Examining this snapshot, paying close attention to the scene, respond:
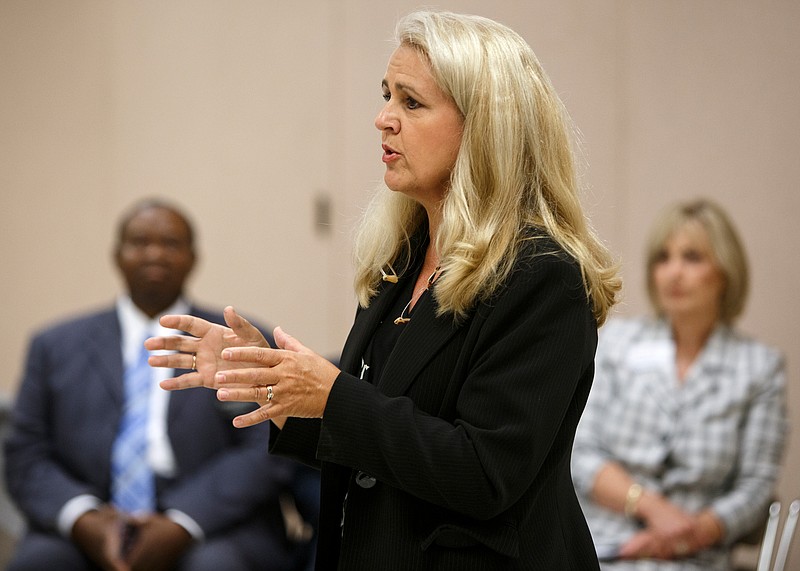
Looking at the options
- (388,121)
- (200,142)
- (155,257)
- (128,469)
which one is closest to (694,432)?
(128,469)

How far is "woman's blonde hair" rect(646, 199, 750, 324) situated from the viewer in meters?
3.91

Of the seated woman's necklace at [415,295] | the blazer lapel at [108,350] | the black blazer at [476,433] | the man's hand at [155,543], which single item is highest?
the seated woman's necklace at [415,295]

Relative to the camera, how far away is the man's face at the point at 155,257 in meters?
4.07

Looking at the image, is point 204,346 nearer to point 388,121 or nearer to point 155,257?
point 388,121

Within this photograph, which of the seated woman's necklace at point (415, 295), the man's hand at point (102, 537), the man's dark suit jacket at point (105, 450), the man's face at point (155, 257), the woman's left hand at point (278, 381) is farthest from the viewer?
the man's face at point (155, 257)

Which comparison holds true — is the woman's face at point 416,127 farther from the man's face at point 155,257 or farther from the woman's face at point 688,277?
the man's face at point 155,257

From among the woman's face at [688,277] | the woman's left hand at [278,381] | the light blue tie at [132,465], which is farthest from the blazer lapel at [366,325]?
the woman's face at [688,277]

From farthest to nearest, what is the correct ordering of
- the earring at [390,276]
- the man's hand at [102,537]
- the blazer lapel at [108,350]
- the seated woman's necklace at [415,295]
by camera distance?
the blazer lapel at [108,350] → the man's hand at [102,537] → the earring at [390,276] → the seated woman's necklace at [415,295]

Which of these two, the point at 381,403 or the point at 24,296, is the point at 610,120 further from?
the point at 381,403

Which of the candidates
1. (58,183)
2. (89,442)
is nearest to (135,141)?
(58,183)

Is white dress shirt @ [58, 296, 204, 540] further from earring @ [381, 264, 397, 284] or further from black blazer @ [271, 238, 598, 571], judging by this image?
black blazer @ [271, 238, 598, 571]

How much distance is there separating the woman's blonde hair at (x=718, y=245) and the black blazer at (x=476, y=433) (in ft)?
7.51

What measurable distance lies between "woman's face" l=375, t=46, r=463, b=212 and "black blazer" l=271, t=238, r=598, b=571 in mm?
220

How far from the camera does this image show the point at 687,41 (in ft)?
16.3
